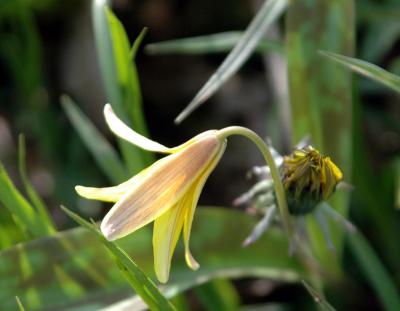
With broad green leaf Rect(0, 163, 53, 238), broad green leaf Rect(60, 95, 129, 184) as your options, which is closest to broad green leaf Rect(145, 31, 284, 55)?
broad green leaf Rect(60, 95, 129, 184)

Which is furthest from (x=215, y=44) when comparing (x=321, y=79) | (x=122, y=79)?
(x=122, y=79)

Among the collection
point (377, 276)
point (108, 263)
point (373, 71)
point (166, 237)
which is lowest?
point (377, 276)

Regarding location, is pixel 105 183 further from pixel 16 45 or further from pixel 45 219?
pixel 45 219

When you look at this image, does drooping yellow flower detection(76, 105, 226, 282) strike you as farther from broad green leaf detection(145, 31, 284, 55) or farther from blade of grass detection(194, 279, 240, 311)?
broad green leaf detection(145, 31, 284, 55)

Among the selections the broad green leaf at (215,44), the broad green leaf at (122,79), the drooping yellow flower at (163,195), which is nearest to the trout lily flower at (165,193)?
the drooping yellow flower at (163,195)

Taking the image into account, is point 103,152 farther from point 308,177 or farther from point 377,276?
point 377,276

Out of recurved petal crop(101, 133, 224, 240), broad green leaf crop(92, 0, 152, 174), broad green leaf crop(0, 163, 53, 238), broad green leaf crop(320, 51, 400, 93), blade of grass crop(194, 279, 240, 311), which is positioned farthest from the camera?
blade of grass crop(194, 279, 240, 311)

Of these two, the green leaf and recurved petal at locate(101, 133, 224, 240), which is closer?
recurved petal at locate(101, 133, 224, 240)
